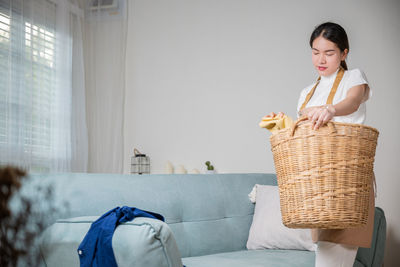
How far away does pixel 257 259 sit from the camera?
2219 millimetres

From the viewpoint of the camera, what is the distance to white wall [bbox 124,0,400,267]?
3.26 meters

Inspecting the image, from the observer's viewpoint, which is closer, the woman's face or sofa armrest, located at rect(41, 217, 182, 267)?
sofa armrest, located at rect(41, 217, 182, 267)

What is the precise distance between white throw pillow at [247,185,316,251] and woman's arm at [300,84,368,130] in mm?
1210

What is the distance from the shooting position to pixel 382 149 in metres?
3.23

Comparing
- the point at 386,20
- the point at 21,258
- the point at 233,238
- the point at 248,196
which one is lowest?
the point at 233,238

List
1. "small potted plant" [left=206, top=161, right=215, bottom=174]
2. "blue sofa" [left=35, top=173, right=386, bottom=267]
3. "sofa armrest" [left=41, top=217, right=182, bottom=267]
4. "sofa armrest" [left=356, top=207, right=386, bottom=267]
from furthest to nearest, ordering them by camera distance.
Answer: "small potted plant" [left=206, top=161, right=215, bottom=174] → "sofa armrest" [left=356, top=207, right=386, bottom=267] → "blue sofa" [left=35, top=173, right=386, bottom=267] → "sofa armrest" [left=41, top=217, right=182, bottom=267]

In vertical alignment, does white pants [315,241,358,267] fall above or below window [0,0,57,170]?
below

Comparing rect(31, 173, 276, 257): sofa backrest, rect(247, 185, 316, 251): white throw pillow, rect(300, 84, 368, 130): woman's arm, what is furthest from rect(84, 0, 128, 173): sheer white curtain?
rect(300, 84, 368, 130): woman's arm

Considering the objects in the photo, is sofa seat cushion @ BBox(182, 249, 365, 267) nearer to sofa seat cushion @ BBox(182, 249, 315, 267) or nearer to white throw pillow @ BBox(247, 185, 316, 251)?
sofa seat cushion @ BBox(182, 249, 315, 267)

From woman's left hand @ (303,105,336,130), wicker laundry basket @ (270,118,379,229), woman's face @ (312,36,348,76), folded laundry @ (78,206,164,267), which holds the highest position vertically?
woman's face @ (312,36,348,76)

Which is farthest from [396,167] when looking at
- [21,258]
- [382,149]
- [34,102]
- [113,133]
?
[21,258]

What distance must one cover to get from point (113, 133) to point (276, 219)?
211cm

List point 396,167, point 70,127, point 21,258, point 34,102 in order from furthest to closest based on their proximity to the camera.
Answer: point 70,127
point 34,102
point 396,167
point 21,258

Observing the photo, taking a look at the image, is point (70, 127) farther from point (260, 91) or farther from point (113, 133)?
point (260, 91)
